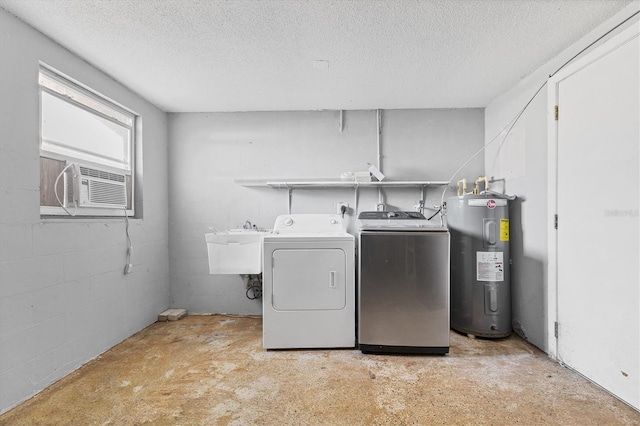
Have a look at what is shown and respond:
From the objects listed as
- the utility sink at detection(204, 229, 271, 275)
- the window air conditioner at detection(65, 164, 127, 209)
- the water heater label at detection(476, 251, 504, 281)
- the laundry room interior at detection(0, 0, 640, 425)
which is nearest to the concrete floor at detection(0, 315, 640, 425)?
the laundry room interior at detection(0, 0, 640, 425)

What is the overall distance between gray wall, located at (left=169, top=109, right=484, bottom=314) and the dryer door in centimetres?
90

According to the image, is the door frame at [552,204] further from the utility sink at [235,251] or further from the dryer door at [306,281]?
the utility sink at [235,251]

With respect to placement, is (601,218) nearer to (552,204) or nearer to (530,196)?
(552,204)

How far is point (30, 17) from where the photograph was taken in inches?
64.3

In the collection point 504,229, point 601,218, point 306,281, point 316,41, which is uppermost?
point 316,41

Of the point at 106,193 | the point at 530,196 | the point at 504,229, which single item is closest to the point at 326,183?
the point at 504,229

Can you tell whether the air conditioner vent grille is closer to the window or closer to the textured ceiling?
the window

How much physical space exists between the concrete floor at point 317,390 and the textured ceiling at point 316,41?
2.19 meters

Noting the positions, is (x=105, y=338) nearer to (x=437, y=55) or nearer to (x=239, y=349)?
(x=239, y=349)

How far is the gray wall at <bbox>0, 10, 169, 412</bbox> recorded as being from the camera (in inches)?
62.2

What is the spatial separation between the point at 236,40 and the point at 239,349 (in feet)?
7.40

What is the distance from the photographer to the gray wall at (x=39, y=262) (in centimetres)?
158

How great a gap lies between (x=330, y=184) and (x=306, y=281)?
41.8 inches

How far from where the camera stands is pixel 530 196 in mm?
2297
